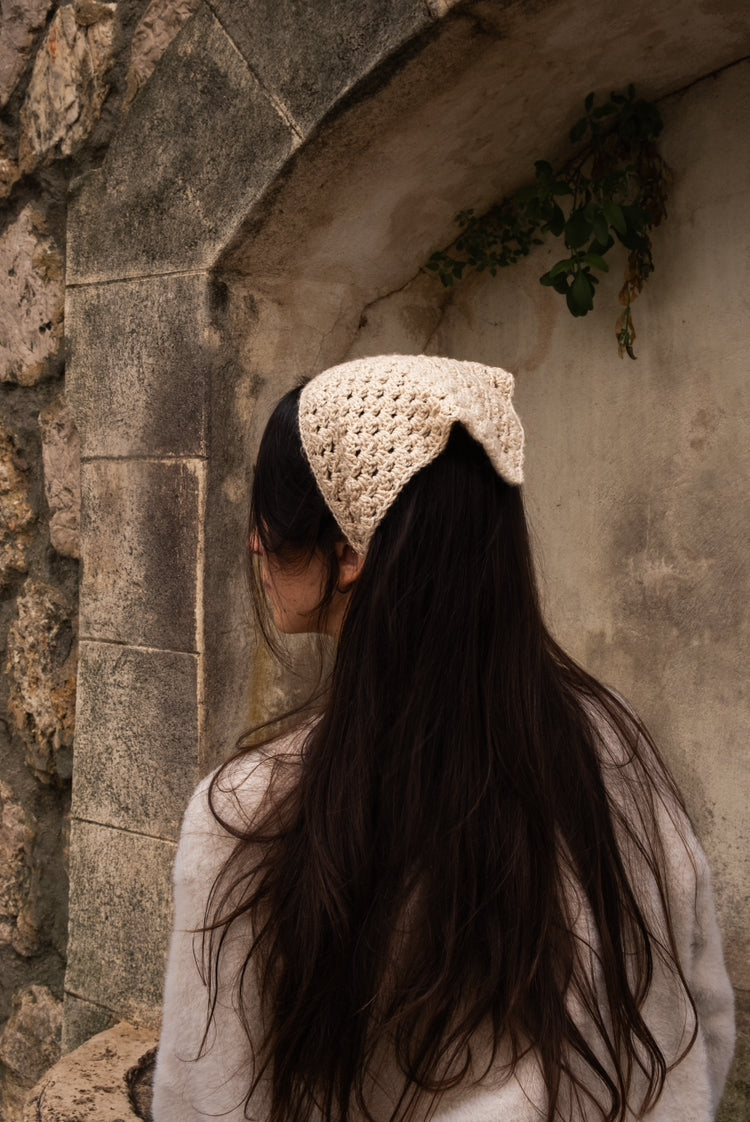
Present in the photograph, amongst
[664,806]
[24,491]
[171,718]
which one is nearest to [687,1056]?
[664,806]

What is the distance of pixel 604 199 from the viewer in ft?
6.70

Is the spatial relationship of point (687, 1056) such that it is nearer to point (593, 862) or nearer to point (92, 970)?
point (593, 862)

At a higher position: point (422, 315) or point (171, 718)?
point (422, 315)

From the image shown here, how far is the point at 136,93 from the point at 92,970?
1.81 meters

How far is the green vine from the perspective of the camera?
199cm

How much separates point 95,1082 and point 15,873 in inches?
27.4

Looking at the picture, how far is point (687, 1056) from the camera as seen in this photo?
1140mm

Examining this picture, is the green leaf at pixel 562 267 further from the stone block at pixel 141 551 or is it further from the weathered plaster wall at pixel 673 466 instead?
the stone block at pixel 141 551

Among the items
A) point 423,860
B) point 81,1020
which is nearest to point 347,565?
point 423,860

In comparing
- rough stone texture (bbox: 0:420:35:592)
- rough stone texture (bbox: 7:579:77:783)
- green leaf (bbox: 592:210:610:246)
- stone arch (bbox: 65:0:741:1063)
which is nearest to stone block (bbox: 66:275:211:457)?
stone arch (bbox: 65:0:741:1063)

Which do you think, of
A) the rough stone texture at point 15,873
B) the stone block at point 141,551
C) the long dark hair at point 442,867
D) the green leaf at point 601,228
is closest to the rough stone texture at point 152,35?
the stone block at point 141,551

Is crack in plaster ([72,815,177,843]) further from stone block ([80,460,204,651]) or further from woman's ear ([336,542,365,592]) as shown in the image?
woman's ear ([336,542,365,592])

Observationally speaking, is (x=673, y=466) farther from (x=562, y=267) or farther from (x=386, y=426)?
(x=386, y=426)

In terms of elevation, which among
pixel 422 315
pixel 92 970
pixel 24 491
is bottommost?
pixel 92 970
